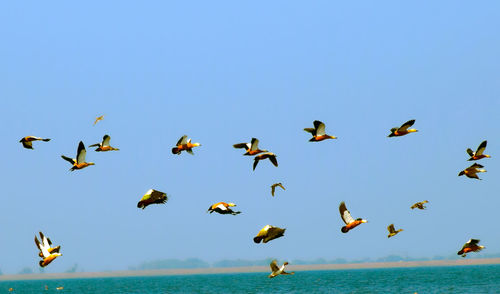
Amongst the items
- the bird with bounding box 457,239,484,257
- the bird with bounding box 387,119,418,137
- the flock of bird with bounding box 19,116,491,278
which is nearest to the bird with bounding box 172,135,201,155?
the flock of bird with bounding box 19,116,491,278

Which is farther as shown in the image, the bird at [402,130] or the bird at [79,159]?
the bird at [402,130]

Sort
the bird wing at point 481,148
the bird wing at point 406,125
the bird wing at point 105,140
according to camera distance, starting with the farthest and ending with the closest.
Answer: the bird wing at point 481,148, the bird wing at point 105,140, the bird wing at point 406,125

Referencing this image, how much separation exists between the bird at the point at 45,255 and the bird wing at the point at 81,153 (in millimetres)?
4228

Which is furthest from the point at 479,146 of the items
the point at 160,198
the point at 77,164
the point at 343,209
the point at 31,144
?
the point at 31,144

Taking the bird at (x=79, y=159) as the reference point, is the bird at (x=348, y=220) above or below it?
below

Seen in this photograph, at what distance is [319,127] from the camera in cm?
2783

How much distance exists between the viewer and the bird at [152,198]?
22234 millimetres

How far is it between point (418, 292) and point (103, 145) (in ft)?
253

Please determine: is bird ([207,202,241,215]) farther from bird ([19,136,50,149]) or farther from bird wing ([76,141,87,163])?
Result: bird ([19,136,50,149])

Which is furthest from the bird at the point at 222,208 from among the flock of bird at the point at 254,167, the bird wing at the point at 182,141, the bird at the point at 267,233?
the bird wing at the point at 182,141

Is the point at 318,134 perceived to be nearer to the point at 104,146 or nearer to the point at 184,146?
the point at 184,146

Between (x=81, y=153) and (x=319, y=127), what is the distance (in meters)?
9.84

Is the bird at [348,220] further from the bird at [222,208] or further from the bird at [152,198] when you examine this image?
the bird at [152,198]

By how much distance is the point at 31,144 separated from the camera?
94.7ft
